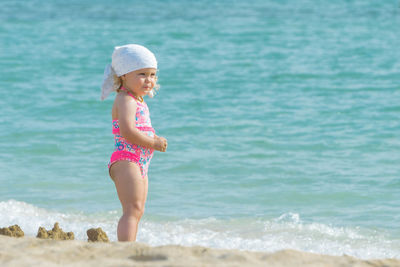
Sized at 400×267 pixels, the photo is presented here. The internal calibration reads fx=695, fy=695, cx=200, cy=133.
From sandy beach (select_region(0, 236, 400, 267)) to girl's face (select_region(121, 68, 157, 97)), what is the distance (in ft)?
3.36

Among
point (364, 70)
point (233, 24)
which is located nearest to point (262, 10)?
point (233, 24)

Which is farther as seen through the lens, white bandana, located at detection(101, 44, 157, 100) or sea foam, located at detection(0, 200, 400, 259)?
sea foam, located at detection(0, 200, 400, 259)

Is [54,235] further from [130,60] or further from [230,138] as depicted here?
[230,138]

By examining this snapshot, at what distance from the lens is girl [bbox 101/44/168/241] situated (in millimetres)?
4340

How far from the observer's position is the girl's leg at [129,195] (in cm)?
434

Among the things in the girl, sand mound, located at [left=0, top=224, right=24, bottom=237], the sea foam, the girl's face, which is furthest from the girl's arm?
the sea foam

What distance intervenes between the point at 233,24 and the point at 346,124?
12.1 m

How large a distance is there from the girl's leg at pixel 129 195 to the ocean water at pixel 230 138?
4.84 feet

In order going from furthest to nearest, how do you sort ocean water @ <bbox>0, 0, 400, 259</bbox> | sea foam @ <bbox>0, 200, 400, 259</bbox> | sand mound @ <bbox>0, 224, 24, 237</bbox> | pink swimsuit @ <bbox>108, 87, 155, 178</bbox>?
ocean water @ <bbox>0, 0, 400, 259</bbox> → sea foam @ <bbox>0, 200, 400, 259</bbox> → sand mound @ <bbox>0, 224, 24, 237</bbox> → pink swimsuit @ <bbox>108, 87, 155, 178</bbox>

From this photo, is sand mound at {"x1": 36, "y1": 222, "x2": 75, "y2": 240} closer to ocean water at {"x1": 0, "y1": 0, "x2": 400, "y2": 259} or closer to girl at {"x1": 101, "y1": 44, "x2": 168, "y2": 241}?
girl at {"x1": 101, "y1": 44, "x2": 168, "y2": 241}

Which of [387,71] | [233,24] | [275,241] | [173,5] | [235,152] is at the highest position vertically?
[173,5]

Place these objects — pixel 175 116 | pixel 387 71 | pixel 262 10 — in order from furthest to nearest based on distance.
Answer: pixel 262 10 → pixel 387 71 → pixel 175 116

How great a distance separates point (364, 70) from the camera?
1402 cm

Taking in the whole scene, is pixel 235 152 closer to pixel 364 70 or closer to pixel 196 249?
pixel 196 249
